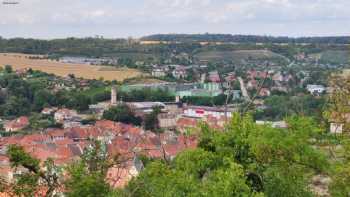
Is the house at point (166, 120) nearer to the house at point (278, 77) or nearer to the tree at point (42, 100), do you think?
the tree at point (42, 100)

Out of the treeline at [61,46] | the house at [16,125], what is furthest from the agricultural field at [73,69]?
the house at [16,125]

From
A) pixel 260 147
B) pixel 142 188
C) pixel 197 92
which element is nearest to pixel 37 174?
pixel 142 188

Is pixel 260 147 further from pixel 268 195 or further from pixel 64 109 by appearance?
pixel 64 109

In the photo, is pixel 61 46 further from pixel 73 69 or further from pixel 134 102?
pixel 134 102

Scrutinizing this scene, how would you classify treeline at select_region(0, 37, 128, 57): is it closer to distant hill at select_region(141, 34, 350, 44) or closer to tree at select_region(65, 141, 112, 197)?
distant hill at select_region(141, 34, 350, 44)

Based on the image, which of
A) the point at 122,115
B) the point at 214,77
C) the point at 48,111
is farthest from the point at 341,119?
the point at 214,77
